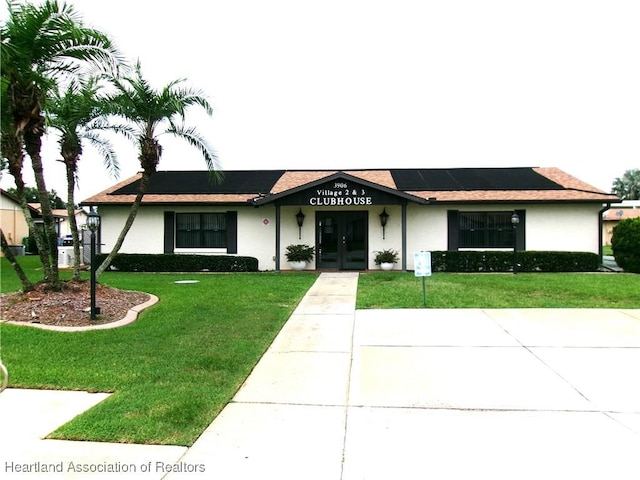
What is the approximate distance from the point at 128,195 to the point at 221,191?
13.2 ft

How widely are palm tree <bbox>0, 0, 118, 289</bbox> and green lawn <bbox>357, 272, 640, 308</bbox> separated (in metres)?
7.44

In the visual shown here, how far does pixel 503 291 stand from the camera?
11.2 metres

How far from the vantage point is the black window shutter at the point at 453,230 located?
1733 cm

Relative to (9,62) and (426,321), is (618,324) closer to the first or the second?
(426,321)

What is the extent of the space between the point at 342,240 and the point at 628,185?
7497 cm

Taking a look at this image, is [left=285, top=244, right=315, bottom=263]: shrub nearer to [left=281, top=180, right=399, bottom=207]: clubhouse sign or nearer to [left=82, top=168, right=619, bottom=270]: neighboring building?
[left=82, top=168, right=619, bottom=270]: neighboring building

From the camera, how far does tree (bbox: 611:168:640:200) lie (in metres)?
70.6

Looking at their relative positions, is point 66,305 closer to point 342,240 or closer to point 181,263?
point 181,263

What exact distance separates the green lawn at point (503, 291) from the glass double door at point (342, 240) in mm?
2932

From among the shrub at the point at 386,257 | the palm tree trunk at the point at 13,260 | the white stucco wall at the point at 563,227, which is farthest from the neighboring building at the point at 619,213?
the palm tree trunk at the point at 13,260

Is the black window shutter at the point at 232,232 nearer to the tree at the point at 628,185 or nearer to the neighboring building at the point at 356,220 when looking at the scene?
the neighboring building at the point at 356,220

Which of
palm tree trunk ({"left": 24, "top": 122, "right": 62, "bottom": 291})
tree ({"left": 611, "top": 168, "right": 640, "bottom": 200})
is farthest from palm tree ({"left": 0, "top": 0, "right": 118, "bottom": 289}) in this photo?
tree ({"left": 611, "top": 168, "right": 640, "bottom": 200})

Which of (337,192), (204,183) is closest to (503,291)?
(337,192)
